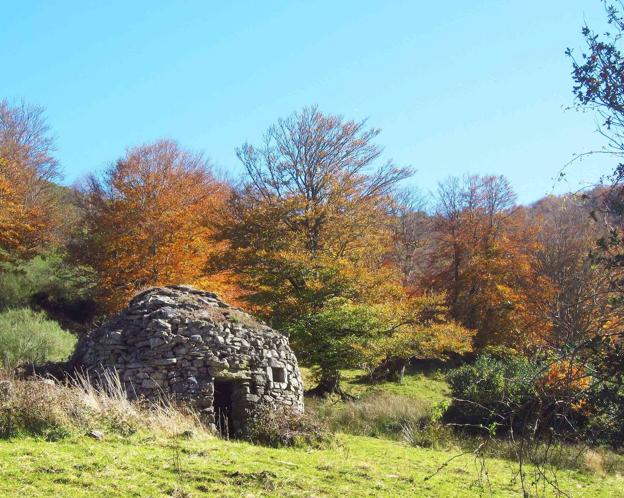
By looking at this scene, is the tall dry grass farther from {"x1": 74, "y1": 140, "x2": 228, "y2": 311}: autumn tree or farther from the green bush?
{"x1": 74, "y1": 140, "x2": 228, "y2": 311}: autumn tree

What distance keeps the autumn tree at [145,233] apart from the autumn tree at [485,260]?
472 inches

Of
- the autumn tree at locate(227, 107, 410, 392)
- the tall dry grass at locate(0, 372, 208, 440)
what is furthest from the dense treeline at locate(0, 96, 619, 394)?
the tall dry grass at locate(0, 372, 208, 440)

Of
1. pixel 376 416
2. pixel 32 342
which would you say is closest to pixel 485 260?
pixel 376 416

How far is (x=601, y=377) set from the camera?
4086 millimetres

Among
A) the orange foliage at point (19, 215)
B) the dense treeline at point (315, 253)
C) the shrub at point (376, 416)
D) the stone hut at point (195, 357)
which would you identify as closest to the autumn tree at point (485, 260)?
the dense treeline at point (315, 253)

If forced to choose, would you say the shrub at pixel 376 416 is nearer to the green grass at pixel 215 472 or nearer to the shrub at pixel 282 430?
the shrub at pixel 282 430

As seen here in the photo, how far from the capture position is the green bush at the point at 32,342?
55.4 feet

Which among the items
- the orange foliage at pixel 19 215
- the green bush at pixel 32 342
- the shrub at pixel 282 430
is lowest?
the shrub at pixel 282 430

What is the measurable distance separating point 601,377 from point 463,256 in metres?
27.2

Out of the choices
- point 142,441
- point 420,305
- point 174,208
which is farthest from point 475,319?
point 142,441

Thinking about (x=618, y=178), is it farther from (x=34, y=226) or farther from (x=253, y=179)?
(x=34, y=226)

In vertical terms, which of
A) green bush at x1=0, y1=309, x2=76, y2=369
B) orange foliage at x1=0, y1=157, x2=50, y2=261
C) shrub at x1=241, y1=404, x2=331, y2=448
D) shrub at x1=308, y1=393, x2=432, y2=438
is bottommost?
shrub at x1=308, y1=393, x2=432, y2=438

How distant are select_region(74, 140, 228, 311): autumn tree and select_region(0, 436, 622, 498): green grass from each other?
1354cm

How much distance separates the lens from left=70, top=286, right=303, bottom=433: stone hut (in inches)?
456
